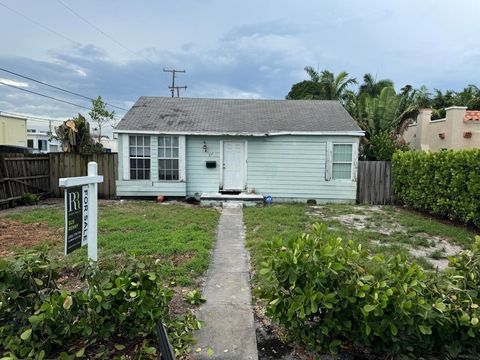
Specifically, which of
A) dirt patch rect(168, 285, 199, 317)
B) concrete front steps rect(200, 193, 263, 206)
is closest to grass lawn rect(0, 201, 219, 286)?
dirt patch rect(168, 285, 199, 317)

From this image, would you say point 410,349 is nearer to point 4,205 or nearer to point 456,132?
point 4,205

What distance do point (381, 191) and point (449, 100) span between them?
69.5 feet

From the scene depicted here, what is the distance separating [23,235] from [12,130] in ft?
80.2

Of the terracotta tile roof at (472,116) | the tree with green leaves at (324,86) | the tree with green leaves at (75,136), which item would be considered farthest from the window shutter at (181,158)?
the tree with green leaves at (324,86)

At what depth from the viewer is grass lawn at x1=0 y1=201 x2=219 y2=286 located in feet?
16.6

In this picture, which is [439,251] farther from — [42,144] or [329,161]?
[42,144]

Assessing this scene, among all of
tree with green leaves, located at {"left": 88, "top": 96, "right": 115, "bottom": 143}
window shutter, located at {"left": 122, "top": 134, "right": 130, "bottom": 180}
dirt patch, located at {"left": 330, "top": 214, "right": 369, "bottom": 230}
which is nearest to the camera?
dirt patch, located at {"left": 330, "top": 214, "right": 369, "bottom": 230}

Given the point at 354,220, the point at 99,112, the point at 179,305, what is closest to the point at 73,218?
the point at 179,305

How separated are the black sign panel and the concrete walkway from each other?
142 centimetres

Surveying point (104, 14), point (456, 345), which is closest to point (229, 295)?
point (456, 345)

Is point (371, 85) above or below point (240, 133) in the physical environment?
above

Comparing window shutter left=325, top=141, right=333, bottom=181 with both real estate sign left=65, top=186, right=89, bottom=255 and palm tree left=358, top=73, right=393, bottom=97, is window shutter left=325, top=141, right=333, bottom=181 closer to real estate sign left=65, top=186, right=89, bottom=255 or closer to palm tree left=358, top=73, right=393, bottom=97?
real estate sign left=65, top=186, right=89, bottom=255

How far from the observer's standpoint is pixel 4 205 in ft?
33.7

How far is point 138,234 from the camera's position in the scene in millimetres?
6824
